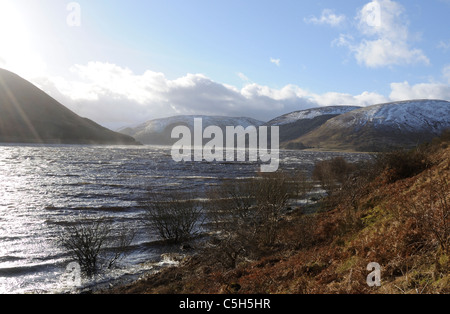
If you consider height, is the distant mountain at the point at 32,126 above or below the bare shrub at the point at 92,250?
above

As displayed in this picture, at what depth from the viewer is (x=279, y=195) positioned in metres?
20.1

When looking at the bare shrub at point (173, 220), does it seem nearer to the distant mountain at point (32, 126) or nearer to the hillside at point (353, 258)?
the hillside at point (353, 258)

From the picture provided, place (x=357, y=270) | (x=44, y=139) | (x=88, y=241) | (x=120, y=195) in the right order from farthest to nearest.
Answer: (x=44, y=139) → (x=120, y=195) → (x=88, y=241) → (x=357, y=270)

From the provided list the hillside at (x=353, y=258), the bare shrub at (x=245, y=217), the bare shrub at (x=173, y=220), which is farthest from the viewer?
the bare shrub at (x=173, y=220)

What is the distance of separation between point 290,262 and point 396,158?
43.0 feet

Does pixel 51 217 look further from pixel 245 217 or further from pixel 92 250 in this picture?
pixel 245 217

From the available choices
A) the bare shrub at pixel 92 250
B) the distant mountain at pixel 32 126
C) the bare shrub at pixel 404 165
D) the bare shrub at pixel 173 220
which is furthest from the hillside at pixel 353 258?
the distant mountain at pixel 32 126

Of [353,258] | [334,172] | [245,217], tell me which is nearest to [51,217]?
[245,217]

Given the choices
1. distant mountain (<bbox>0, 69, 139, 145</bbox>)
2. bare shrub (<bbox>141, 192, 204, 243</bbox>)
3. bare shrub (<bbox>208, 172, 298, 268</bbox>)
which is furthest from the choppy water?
distant mountain (<bbox>0, 69, 139, 145</bbox>)

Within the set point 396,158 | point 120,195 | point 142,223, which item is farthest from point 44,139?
point 396,158

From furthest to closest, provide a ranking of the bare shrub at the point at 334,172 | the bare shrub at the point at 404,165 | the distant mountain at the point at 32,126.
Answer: the distant mountain at the point at 32,126 → the bare shrub at the point at 334,172 → the bare shrub at the point at 404,165

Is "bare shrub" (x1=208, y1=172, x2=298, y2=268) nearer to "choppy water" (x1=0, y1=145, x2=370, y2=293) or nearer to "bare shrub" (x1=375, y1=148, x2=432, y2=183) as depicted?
"choppy water" (x1=0, y1=145, x2=370, y2=293)

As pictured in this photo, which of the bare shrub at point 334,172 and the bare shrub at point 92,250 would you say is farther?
the bare shrub at point 334,172

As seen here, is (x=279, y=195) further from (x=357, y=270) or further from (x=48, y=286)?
(x=48, y=286)
